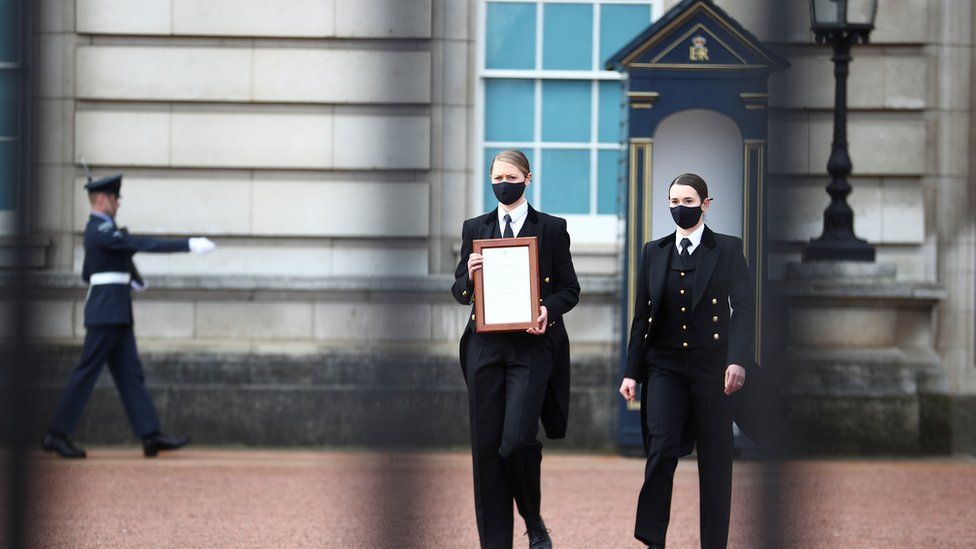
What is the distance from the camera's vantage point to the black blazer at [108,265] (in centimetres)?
824

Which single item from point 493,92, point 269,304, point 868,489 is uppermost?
point 493,92

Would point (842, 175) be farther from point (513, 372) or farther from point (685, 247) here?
point (513, 372)

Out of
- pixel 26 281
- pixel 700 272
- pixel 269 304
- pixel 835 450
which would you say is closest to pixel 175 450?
pixel 269 304

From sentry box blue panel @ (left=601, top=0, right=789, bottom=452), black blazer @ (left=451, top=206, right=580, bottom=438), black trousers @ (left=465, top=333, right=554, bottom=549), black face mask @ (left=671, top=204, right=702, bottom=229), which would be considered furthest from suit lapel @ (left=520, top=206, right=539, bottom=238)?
sentry box blue panel @ (left=601, top=0, right=789, bottom=452)

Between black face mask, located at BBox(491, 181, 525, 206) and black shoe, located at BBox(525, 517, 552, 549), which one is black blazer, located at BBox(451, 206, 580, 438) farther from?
black shoe, located at BBox(525, 517, 552, 549)

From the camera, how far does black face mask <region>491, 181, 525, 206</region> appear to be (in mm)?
4875

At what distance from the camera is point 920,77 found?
356 inches

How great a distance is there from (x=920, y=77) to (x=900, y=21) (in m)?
0.35

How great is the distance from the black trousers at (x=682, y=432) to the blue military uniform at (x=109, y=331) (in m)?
4.02

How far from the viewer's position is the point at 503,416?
16.2 ft

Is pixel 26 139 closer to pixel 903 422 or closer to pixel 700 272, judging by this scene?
pixel 700 272

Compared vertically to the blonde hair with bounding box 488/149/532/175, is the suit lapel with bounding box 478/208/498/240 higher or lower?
lower

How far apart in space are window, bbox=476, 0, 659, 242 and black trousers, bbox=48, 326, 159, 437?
2351 mm

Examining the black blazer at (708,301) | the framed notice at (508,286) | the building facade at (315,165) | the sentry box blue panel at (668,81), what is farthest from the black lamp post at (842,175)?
the framed notice at (508,286)
